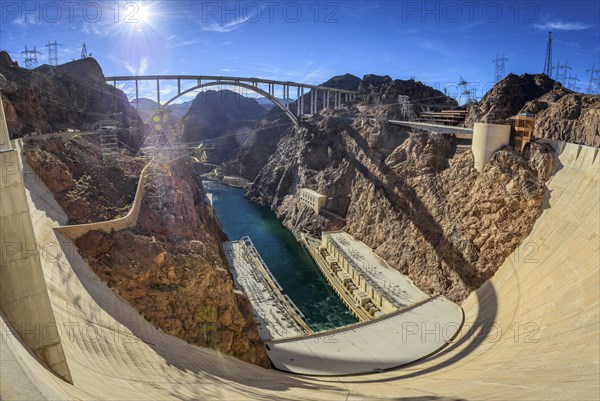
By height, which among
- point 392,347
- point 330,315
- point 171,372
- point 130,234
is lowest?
point 330,315

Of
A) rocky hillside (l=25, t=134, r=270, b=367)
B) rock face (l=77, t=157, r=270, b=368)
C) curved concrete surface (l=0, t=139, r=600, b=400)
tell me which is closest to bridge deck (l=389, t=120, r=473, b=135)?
curved concrete surface (l=0, t=139, r=600, b=400)

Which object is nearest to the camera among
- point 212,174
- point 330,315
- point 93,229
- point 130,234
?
point 93,229

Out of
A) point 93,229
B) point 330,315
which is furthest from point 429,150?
point 93,229

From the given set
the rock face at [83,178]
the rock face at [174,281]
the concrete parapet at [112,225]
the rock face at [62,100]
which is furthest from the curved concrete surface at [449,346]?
the rock face at [62,100]

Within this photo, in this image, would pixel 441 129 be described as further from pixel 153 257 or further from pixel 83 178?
pixel 83 178

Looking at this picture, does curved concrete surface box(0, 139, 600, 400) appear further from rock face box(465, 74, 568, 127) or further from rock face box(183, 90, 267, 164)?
rock face box(183, 90, 267, 164)

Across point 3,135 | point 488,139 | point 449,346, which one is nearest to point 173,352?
point 3,135

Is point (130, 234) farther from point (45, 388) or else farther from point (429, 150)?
point (429, 150)
